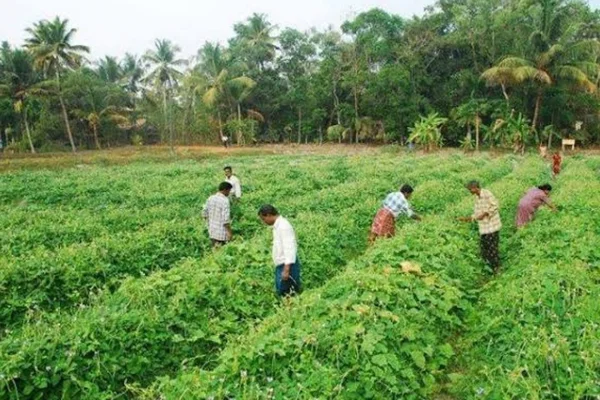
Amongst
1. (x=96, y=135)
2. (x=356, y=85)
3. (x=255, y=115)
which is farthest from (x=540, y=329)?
(x=96, y=135)

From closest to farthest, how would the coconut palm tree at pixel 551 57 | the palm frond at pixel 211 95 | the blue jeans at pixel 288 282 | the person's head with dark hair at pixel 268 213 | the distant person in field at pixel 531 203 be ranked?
1. the person's head with dark hair at pixel 268 213
2. the blue jeans at pixel 288 282
3. the distant person in field at pixel 531 203
4. the coconut palm tree at pixel 551 57
5. the palm frond at pixel 211 95

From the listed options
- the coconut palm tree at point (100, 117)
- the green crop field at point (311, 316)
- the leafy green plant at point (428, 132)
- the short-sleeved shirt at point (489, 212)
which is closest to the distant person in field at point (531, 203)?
the green crop field at point (311, 316)

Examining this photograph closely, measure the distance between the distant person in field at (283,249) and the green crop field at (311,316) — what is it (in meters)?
0.35

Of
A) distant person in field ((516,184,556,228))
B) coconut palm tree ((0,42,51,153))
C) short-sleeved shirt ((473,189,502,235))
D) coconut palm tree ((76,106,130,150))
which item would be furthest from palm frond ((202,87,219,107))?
short-sleeved shirt ((473,189,502,235))

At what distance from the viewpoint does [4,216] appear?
12.2m

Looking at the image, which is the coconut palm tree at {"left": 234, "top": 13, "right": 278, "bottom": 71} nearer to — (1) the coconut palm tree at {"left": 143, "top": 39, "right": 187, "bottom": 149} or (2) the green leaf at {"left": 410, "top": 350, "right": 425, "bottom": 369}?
(1) the coconut palm tree at {"left": 143, "top": 39, "right": 187, "bottom": 149}

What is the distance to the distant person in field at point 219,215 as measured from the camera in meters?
9.26

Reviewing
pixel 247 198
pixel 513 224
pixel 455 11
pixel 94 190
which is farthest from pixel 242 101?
pixel 513 224

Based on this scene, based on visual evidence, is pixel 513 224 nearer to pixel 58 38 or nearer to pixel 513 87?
pixel 513 87

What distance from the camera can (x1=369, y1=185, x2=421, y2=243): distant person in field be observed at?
Result: 361 inches

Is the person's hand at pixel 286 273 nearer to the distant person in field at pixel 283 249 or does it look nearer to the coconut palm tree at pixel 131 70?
the distant person in field at pixel 283 249

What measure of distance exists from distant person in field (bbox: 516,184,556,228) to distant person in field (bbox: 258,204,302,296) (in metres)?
6.00

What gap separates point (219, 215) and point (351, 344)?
16.8ft

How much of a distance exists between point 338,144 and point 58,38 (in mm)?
23685
